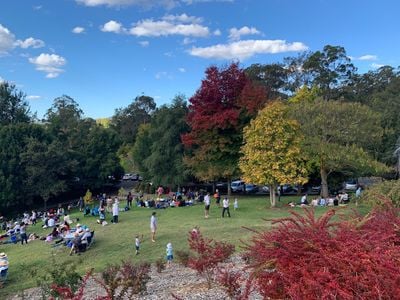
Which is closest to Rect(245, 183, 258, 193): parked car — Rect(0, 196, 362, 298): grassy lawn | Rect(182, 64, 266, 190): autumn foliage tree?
Rect(182, 64, 266, 190): autumn foliage tree

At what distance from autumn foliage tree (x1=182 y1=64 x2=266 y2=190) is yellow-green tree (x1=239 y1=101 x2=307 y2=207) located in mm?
5497

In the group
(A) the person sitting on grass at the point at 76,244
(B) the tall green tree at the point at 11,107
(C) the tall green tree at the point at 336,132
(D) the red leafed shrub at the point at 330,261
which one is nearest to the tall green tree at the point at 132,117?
(B) the tall green tree at the point at 11,107

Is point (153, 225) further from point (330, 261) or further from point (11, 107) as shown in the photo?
point (11, 107)

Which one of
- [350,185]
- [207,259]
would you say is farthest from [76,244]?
[350,185]

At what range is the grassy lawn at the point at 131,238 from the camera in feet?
56.3

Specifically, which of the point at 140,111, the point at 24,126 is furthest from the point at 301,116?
the point at 140,111

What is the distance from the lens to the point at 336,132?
28656mm

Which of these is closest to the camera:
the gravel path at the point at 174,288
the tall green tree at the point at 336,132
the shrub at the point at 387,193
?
the gravel path at the point at 174,288

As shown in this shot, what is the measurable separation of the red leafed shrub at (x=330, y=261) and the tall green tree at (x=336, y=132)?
74.3 feet

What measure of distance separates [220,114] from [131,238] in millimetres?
14840

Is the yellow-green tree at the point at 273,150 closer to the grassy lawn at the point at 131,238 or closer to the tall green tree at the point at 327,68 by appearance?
the grassy lawn at the point at 131,238

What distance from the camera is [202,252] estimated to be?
11.6m

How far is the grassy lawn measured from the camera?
56.3 feet

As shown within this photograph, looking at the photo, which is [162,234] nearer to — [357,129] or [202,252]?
[202,252]
